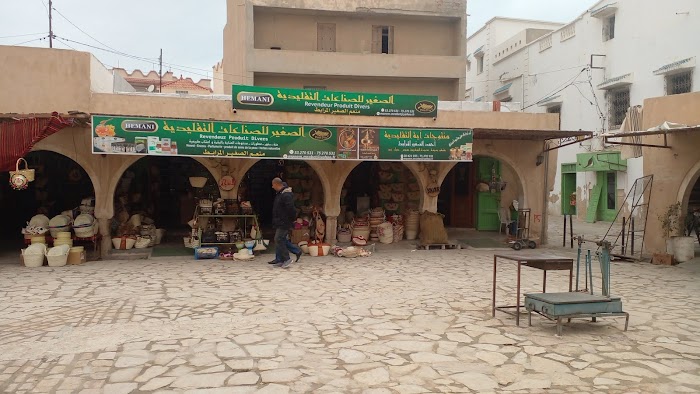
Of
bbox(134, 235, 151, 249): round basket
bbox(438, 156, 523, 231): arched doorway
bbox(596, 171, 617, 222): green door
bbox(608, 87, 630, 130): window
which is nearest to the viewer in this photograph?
bbox(134, 235, 151, 249): round basket

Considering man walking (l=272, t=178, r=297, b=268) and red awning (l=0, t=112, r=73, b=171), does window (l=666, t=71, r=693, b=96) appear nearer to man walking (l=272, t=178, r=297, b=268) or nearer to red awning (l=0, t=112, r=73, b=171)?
man walking (l=272, t=178, r=297, b=268)

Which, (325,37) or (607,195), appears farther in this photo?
(607,195)

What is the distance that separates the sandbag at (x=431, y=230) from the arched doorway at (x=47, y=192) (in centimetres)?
955

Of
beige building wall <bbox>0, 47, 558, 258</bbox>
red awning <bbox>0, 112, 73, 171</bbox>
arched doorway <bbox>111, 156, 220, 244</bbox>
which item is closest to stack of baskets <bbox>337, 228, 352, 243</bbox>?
beige building wall <bbox>0, 47, 558, 258</bbox>

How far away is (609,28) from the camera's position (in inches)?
832

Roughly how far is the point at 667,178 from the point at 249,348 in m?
10.3

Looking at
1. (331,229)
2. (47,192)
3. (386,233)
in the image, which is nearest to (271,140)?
(331,229)

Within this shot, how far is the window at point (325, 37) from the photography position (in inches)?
809

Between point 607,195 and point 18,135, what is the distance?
21021 millimetres

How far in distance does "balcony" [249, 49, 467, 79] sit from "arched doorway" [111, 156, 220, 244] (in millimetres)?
5453

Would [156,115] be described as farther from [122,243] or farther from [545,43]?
[545,43]

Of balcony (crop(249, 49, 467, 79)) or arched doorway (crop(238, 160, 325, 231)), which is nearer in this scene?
arched doorway (crop(238, 160, 325, 231))

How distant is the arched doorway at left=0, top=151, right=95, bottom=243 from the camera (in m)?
14.5

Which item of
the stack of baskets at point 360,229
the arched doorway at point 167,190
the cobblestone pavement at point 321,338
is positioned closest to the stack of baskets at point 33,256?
the cobblestone pavement at point 321,338
